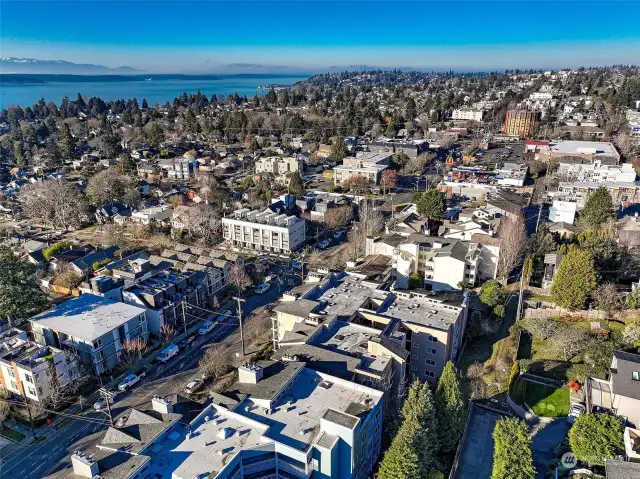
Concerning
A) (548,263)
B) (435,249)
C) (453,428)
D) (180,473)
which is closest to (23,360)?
(180,473)

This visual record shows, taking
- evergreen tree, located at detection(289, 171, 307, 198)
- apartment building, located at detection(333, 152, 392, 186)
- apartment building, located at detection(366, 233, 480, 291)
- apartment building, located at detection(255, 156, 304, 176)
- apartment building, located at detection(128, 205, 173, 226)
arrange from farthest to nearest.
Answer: apartment building, located at detection(255, 156, 304, 176) < apartment building, located at detection(333, 152, 392, 186) < evergreen tree, located at detection(289, 171, 307, 198) < apartment building, located at detection(128, 205, 173, 226) < apartment building, located at detection(366, 233, 480, 291)

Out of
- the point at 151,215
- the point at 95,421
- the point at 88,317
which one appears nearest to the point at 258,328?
the point at 88,317

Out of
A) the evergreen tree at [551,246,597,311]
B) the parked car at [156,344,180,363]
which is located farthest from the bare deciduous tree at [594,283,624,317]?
the parked car at [156,344,180,363]

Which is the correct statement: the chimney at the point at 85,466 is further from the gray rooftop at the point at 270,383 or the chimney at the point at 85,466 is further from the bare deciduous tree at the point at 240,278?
the bare deciduous tree at the point at 240,278

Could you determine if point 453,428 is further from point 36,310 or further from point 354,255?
point 36,310

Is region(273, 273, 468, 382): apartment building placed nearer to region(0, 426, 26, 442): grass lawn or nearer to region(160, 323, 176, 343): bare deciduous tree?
region(160, 323, 176, 343): bare deciduous tree
